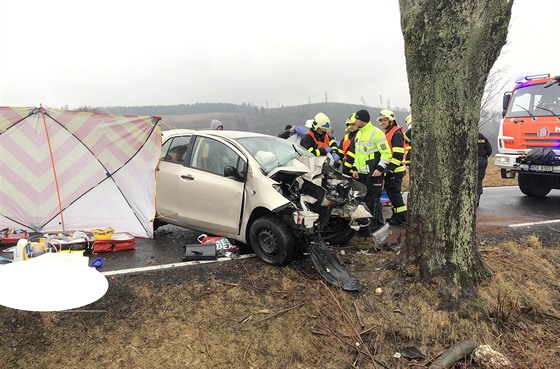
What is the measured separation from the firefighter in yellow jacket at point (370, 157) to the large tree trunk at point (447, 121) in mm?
2166

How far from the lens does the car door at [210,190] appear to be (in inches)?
195

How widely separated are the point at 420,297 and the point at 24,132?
539cm

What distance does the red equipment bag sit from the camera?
5.22 metres

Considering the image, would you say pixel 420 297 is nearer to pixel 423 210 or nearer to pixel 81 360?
pixel 423 210

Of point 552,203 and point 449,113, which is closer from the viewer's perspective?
point 449,113

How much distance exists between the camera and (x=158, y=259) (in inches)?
197

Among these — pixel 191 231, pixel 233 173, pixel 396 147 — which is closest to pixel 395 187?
pixel 396 147

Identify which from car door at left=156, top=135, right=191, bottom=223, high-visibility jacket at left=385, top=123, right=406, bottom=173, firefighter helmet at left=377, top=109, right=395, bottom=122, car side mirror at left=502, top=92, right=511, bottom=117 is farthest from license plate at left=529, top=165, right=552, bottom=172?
car door at left=156, top=135, right=191, bottom=223

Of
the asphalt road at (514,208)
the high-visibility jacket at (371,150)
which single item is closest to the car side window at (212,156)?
the high-visibility jacket at (371,150)

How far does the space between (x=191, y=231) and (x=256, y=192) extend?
2208mm

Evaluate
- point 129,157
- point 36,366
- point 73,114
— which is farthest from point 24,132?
point 36,366

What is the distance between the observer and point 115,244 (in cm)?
533

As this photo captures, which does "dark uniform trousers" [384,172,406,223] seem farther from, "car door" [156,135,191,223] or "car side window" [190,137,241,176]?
"car door" [156,135,191,223]

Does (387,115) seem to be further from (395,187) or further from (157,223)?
(157,223)
